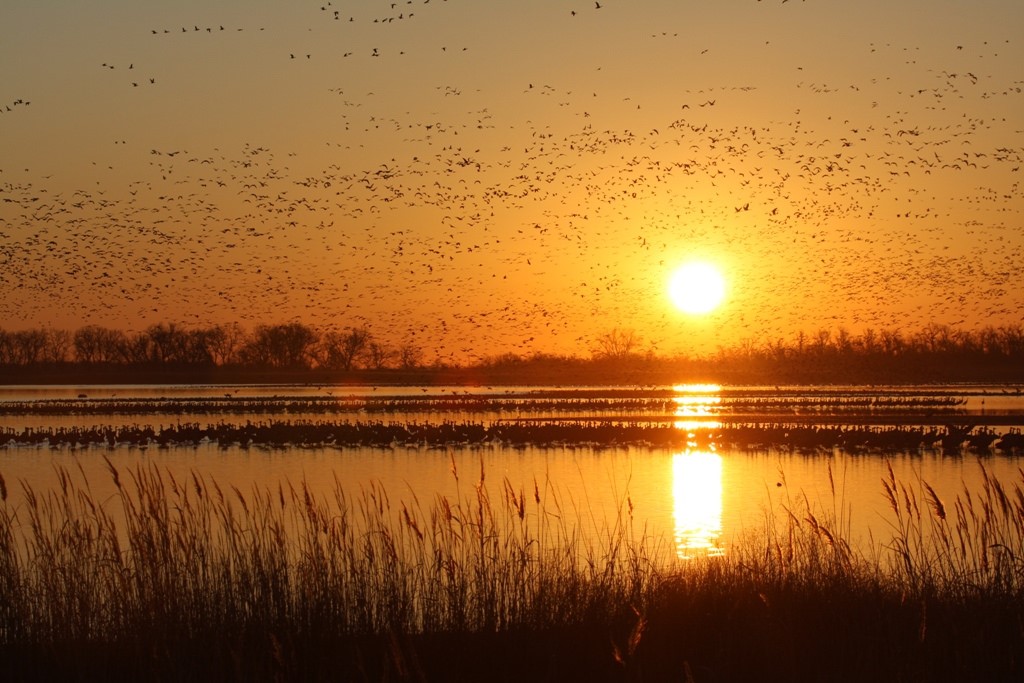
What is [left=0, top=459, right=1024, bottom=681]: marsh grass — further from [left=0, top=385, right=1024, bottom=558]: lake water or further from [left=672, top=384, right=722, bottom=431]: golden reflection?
[left=672, top=384, right=722, bottom=431]: golden reflection

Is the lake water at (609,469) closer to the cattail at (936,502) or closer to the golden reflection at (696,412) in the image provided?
the golden reflection at (696,412)

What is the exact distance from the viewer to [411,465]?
101 ft

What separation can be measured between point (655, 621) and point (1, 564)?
6352 mm

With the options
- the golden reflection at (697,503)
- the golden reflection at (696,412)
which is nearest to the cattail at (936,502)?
the golden reflection at (697,503)

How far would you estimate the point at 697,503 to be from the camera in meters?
23.0

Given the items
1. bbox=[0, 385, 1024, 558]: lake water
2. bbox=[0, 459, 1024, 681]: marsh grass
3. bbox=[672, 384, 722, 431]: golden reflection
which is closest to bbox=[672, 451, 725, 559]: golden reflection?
bbox=[0, 385, 1024, 558]: lake water

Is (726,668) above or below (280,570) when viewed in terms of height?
below

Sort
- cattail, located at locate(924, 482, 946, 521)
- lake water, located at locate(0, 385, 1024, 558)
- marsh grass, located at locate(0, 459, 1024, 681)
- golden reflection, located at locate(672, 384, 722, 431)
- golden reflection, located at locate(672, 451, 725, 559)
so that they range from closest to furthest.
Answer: marsh grass, located at locate(0, 459, 1024, 681) < cattail, located at locate(924, 482, 946, 521) < golden reflection, located at locate(672, 451, 725, 559) < lake water, located at locate(0, 385, 1024, 558) < golden reflection, located at locate(672, 384, 722, 431)

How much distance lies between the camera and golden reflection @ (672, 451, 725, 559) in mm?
17444

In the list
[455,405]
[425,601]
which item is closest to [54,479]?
[425,601]

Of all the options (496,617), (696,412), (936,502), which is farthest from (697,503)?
(696,412)

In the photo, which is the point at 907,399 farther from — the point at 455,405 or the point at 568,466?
the point at 568,466

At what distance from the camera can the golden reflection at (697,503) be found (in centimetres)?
1744

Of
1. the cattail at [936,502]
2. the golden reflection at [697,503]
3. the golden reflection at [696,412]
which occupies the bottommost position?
the golden reflection at [697,503]
